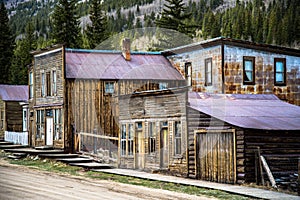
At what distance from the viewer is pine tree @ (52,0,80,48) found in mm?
71250

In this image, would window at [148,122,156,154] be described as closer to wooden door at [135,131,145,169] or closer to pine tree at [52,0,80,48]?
wooden door at [135,131,145,169]

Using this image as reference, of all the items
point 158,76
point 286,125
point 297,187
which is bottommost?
point 297,187

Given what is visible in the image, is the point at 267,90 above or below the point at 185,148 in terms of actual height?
above

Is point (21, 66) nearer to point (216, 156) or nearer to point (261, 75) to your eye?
point (261, 75)

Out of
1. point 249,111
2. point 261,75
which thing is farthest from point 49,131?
point 249,111

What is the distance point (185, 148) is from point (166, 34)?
48.0m

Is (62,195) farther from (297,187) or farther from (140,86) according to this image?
(140,86)

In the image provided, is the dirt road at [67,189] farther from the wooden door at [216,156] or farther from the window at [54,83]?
the window at [54,83]

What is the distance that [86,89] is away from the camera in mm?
37344

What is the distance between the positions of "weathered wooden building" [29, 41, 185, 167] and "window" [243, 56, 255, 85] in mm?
5576

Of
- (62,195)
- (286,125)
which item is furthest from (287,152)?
(62,195)

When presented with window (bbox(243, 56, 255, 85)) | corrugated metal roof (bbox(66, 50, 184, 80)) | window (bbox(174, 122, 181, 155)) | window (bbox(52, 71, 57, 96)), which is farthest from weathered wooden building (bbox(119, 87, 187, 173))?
window (bbox(52, 71, 57, 96))

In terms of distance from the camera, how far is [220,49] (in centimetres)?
3394

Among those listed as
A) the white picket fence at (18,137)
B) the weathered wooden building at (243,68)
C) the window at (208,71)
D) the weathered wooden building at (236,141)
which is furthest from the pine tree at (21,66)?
the weathered wooden building at (236,141)
